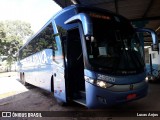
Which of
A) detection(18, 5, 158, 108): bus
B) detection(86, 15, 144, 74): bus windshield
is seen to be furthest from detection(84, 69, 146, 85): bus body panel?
detection(86, 15, 144, 74): bus windshield

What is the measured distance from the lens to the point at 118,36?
5.59m

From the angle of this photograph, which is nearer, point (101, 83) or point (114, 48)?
point (101, 83)

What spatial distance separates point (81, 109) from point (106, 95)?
5.72 feet

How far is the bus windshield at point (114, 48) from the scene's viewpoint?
506 centimetres

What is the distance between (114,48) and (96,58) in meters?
0.66

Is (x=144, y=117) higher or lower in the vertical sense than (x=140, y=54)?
lower

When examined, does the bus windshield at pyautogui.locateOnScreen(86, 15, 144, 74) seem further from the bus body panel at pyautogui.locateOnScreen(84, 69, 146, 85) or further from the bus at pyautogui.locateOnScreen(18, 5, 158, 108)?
the bus body panel at pyautogui.locateOnScreen(84, 69, 146, 85)

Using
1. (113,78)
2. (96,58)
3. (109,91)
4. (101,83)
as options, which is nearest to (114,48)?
(96,58)

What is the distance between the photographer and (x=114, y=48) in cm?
537

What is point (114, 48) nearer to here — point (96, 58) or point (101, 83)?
point (96, 58)

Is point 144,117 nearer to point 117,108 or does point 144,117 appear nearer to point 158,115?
Result: point 158,115

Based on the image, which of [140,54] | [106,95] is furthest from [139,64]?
[106,95]

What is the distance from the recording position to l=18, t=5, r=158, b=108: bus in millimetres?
4922

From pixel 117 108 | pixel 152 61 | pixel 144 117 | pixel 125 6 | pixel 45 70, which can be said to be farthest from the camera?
pixel 152 61
